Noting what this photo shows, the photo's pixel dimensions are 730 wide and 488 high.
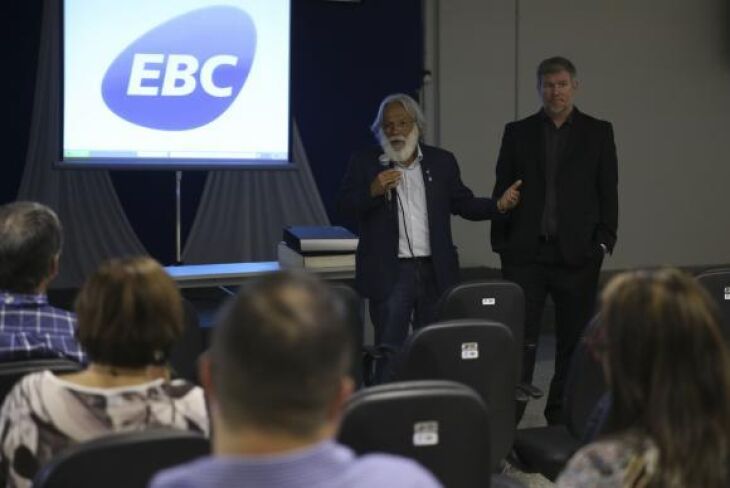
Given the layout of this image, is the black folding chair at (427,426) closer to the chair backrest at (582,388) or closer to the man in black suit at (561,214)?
Result: the chair backrest at (582,388)

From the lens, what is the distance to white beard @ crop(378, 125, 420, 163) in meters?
3.93

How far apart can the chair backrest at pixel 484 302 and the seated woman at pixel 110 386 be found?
1622 millimetres

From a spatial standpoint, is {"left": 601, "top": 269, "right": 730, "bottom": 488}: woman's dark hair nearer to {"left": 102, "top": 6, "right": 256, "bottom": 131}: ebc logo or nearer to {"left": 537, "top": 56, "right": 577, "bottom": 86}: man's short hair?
{"left": 537, "top": 56, "right": 577, "bottom": 86}: man's short hair

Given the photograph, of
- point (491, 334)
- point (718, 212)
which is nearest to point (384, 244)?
point (491, 334)

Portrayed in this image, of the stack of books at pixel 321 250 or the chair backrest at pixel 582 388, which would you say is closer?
the chair backrest at pixel 582 388

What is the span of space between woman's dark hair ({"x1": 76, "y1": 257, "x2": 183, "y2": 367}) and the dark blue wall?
4.30 m

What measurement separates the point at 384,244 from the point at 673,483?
99.7 inches

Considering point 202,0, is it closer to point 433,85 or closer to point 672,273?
point 433,85

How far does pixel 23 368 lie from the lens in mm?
2070

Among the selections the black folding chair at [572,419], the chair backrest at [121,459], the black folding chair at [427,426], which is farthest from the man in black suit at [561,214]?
the chair backrest at [121,459]

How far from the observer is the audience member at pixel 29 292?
2254mm

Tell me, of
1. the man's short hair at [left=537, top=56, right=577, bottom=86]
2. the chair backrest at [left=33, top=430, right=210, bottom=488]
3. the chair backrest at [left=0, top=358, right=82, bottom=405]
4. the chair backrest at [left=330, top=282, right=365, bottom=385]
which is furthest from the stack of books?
the chair backrest at [left=33, top=430, right=210, bottom=488]

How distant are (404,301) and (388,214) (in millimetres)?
373

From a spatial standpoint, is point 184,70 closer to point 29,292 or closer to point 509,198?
point 509,198
